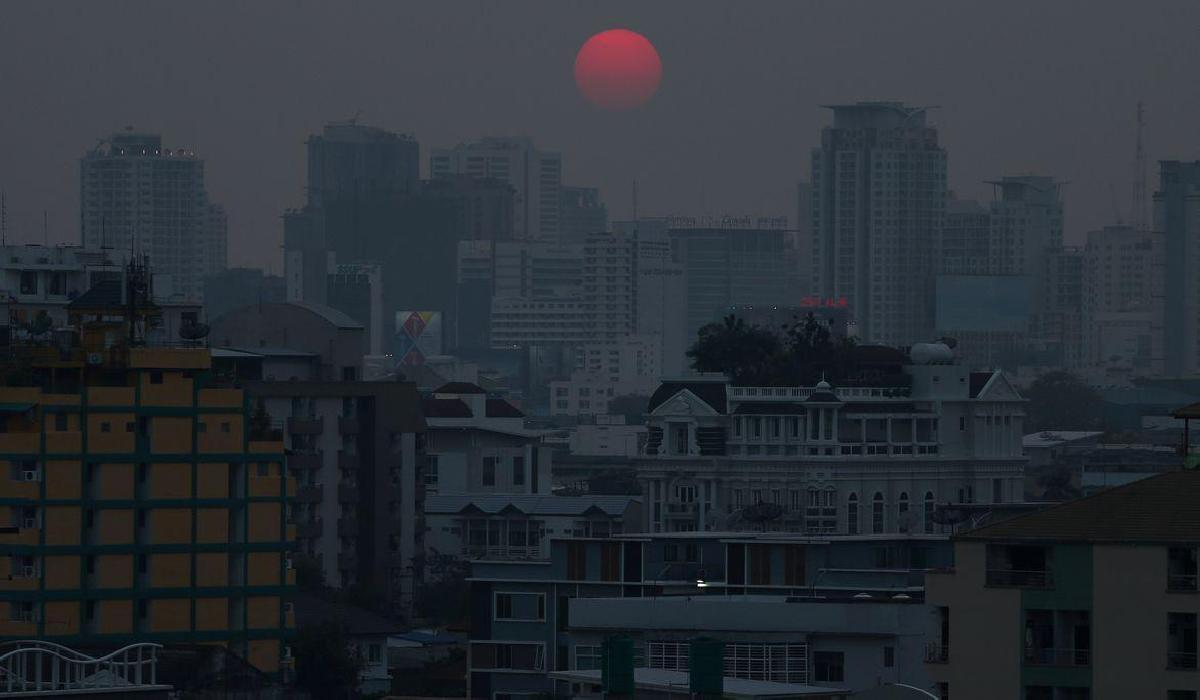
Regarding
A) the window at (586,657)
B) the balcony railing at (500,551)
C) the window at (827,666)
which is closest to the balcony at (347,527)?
the balcony railing at (500,551)

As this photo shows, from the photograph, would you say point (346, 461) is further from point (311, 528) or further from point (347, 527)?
point (311, 528)

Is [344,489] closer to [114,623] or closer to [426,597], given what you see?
[426,597]

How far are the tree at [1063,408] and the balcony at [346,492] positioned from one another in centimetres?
10103

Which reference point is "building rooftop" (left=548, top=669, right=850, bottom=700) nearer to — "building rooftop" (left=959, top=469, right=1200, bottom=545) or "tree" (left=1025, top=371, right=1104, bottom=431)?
"building rooftop" (left=959, top=469, right=1200, bottom=545)

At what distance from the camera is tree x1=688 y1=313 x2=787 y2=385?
302 feet

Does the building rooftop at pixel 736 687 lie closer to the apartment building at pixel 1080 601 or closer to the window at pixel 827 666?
the window at pixel 827 666

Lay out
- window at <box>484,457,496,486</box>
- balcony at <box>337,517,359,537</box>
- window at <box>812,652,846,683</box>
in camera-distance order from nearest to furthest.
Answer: window at <box>812,652,846,683</box>
balcony at <box>337,517,359,537</box>
window at <box>484,457,496,486</box>

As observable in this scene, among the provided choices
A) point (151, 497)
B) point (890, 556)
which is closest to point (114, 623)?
point (151, 497)

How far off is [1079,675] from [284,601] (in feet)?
75.5

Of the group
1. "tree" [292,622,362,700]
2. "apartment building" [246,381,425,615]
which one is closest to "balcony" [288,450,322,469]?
"apartment building" [246,381,425,615]

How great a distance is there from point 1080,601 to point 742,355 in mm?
66581

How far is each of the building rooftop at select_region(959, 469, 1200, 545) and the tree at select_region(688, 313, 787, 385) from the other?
63.9 m

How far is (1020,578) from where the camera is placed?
2759cm

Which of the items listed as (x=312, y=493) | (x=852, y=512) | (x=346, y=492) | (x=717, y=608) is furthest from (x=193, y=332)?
(x=852, y=512)
